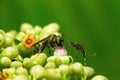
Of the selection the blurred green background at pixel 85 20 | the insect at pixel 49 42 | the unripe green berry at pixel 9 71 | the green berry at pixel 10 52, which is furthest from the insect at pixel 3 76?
the blurred green background at pixel 85 20

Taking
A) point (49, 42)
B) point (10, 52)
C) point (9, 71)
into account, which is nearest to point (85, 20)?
point (49, 42)

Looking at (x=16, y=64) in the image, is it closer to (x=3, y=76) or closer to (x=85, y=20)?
(x=3, y=76)

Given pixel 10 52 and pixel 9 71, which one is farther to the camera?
pixel 10 52

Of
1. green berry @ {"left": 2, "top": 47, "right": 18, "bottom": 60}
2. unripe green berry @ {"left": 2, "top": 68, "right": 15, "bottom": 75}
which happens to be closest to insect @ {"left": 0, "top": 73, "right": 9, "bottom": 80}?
unripe green berry @ {"left": 2, "top": 68, "right": 15, "bottom": 75}

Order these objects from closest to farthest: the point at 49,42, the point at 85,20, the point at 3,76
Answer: the point at 3,76 < the point at 49,42 < the point at 85,20

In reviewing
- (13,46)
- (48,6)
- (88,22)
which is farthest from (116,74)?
(13,46)

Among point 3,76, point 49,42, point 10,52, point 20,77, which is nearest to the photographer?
point 20,77

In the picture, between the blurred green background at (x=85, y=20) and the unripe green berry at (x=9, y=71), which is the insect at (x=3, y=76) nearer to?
the unripe green berry at (x=9, y=71)
